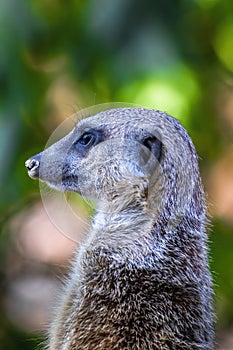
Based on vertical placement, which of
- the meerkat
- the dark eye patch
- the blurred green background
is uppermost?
the blurred green background

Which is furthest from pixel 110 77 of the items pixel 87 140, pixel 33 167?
pixel 33 167

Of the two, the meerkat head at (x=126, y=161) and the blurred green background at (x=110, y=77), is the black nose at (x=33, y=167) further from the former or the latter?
the blurred green background at (x=110, y=77)

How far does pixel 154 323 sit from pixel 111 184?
27 cm

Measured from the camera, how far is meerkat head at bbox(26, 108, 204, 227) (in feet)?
7.13

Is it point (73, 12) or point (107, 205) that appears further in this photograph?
point (73, 12)

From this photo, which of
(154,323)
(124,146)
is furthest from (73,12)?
(154,323)

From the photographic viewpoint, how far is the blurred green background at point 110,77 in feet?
9.98

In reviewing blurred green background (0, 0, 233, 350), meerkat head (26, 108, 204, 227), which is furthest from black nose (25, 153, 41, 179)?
blurred green background (0, 0, 233, 350)

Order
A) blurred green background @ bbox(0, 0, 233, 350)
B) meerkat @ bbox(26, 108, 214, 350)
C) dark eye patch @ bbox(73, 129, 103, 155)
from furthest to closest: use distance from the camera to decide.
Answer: blurred green background @ bbox(0, 0, 233, 350) < dark eye patch @ bbox(73, 129, 103, 155) < meerkat @ bbox(26, 108, 214, 350)

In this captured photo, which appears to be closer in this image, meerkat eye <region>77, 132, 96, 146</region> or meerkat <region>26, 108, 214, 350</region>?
meerkat <region>26, 108, 214, 350</region>

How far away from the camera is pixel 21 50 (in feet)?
10.4

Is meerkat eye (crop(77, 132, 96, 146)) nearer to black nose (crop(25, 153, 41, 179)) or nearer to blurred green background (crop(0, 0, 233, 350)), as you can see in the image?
black nose (crop(25, 153, 41, 179))

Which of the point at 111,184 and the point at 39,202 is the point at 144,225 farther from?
the point at 39,202

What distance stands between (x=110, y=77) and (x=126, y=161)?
904mm
